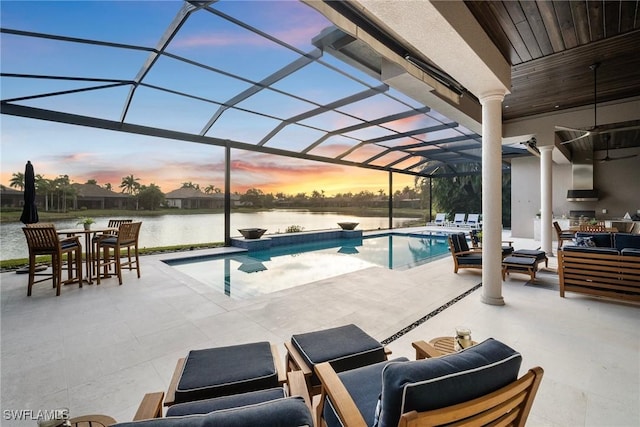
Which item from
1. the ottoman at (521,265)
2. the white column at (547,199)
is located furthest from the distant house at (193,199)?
the white column at (547,199)

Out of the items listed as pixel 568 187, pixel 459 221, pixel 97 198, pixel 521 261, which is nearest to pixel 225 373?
pixel 521 261

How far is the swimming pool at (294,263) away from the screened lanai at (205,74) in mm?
2756

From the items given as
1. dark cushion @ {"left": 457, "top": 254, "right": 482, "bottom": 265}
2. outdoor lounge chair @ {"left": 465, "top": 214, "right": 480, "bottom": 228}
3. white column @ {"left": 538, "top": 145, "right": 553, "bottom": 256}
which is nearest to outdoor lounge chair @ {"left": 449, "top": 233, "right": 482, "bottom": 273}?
dark cushion @ {"left": 457, "top": 254, "right": 482, "bottom": 265}

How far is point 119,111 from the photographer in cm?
588

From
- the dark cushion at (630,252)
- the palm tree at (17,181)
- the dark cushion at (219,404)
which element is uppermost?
the palm tree at (17,181)

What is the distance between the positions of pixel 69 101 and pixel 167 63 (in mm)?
2347

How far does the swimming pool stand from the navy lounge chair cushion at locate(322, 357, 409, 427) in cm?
317

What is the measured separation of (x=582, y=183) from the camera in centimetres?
1002

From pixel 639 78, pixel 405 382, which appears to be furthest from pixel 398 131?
pixel 405 382

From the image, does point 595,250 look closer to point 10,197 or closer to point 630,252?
point 630,252

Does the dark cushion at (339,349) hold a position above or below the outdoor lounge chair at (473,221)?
below

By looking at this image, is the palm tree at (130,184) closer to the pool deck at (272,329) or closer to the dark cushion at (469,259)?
the pool deck at (272,329)

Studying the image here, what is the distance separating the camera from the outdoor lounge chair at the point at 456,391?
2.85 feet

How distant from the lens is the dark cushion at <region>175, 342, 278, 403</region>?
136 cm
